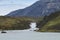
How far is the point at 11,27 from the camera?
168625 millimetres

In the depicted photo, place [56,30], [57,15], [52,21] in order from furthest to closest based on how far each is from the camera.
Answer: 1. [57,15]
2. [52,21]
3. [56,30]

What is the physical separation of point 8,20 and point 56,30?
71.1 m

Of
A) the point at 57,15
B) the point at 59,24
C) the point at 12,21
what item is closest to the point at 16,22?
the point at 12,21

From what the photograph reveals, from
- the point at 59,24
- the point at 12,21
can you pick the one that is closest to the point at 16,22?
the point at 12,21

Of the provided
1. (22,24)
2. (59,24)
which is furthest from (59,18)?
(22,24)

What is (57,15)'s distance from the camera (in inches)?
6068

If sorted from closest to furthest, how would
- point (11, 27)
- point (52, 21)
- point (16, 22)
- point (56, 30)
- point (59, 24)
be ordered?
point (56, 30)
point (59, 24)
point (52, 21)
point (11, 27)
point (16, 22)

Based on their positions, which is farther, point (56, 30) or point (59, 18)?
point (59, 18)

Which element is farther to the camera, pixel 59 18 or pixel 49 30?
pixel 59 18

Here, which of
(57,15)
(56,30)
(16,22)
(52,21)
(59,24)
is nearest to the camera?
(56,30)

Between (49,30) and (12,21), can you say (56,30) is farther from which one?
(12,21)

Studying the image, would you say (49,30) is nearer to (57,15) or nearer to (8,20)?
(57,15)

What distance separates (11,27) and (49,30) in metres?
46.5

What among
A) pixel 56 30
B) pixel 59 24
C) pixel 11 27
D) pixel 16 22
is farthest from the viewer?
pixel 16 22
